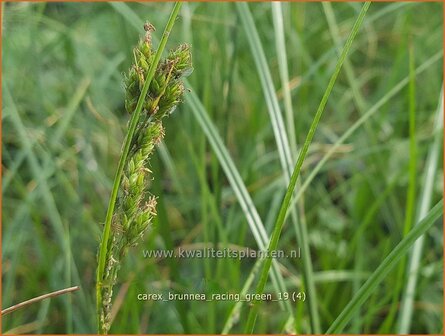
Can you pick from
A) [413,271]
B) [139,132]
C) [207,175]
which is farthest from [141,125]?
[207,175]

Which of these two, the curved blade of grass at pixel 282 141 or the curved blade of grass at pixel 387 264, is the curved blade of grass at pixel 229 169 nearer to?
the curved blade of grass at pixel 282 141

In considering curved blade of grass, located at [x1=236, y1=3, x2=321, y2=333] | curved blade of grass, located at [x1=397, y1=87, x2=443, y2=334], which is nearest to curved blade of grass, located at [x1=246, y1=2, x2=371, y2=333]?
curved blade of grass, located at [x1=236, y1=3, x2=321, y2=333]

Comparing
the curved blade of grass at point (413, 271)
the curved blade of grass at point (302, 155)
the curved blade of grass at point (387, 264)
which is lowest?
the curved blade of grass at point (413, 271)

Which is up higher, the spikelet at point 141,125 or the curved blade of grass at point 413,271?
the spikelet at point 141,125

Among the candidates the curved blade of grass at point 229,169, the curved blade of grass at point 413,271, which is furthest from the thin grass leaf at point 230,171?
the curved blade of grass at point 413,271

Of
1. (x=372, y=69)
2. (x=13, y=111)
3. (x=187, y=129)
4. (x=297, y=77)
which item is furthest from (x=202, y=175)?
(x=372, y=69)

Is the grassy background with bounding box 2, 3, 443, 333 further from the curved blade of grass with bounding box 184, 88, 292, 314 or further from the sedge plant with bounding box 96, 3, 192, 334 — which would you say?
the sedge plant with bounding box 96, 3, 192, 334

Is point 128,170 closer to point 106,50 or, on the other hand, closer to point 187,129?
point 187,129
